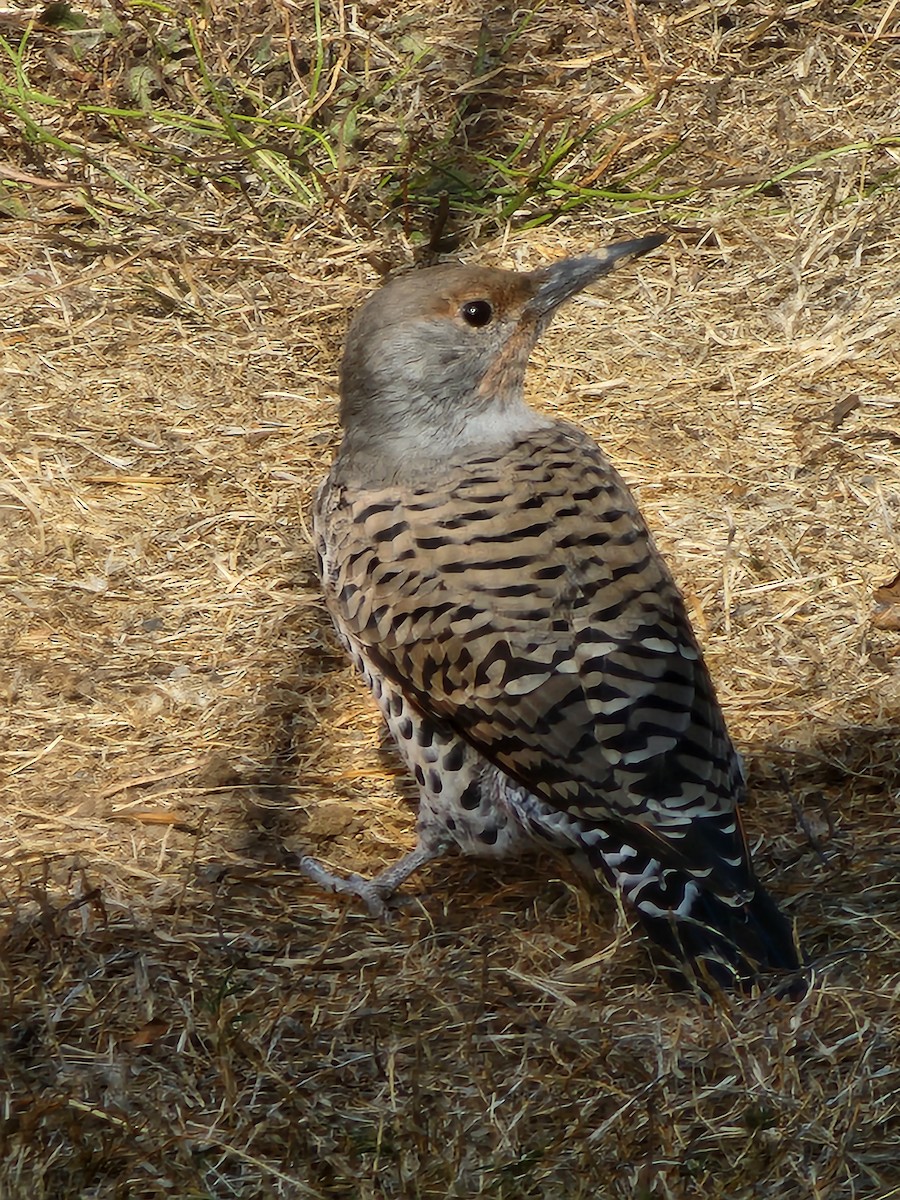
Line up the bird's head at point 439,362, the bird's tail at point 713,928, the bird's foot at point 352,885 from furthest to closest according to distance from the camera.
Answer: the bird's head at point 439,362, the bird's foot at point 352,885, the bird's tail at point 713,928

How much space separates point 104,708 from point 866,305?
2.64 metres

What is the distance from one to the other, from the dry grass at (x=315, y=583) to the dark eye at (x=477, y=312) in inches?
35.1

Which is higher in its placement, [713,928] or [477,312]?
[477,312]

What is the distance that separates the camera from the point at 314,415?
4855 millimetres

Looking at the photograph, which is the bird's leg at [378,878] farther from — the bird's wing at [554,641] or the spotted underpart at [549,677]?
the bird's wing at [554,641]

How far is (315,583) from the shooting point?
435cm

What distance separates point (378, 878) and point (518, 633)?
0.67 meters

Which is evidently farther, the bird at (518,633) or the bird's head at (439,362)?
the bird's head at (439,362)

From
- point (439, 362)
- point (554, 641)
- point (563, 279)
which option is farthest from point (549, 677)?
point (563, 279)

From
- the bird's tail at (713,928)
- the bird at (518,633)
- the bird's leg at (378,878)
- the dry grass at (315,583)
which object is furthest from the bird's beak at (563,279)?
the bird's tail at (713,928)

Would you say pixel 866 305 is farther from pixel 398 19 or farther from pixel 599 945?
pixel 599 945

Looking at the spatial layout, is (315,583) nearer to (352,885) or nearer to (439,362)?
(439,362)

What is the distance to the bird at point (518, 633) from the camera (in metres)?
3.16

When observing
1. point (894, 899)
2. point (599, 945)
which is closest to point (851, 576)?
point (894, 899)
